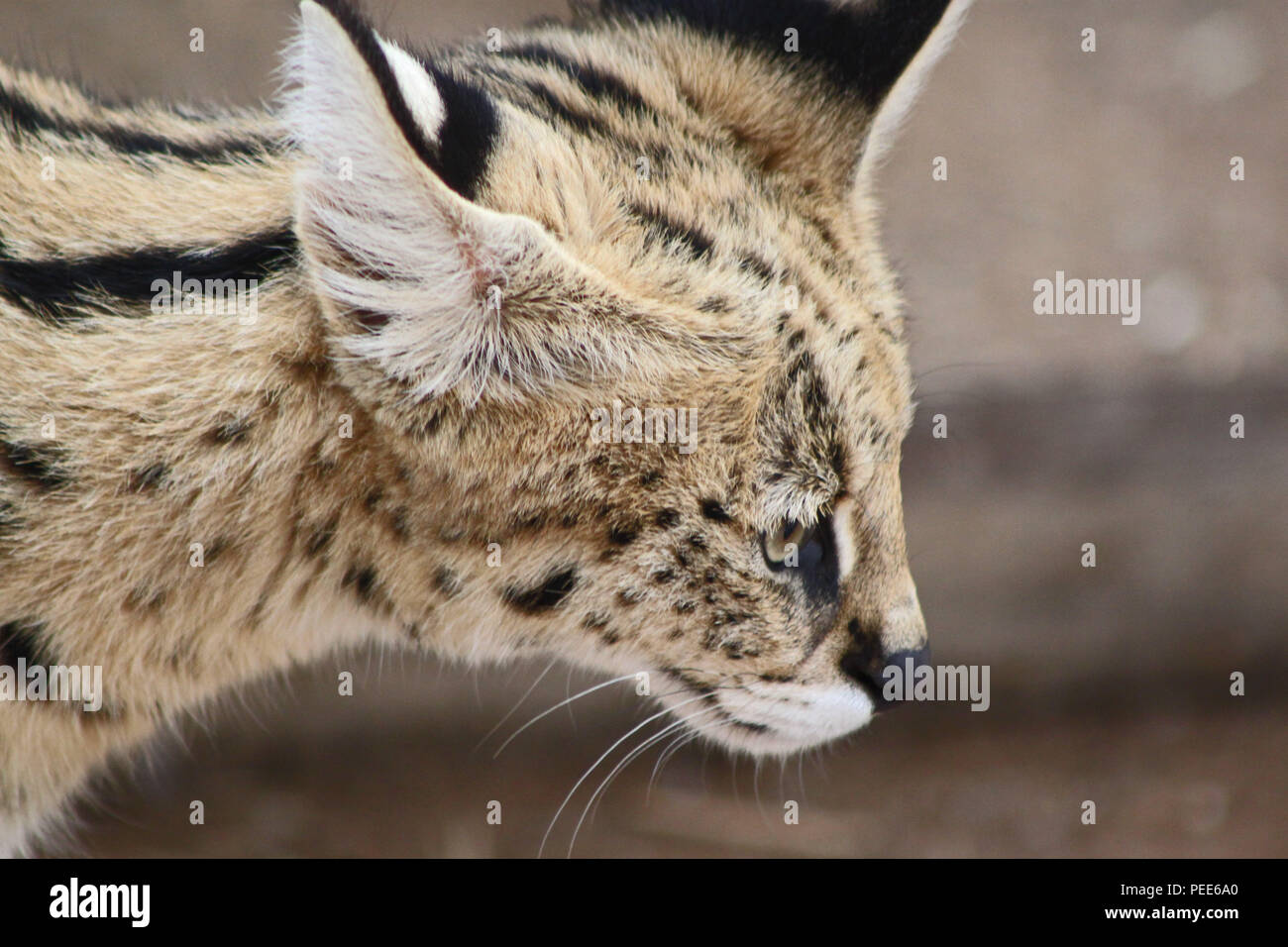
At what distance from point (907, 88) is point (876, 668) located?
1281 mm

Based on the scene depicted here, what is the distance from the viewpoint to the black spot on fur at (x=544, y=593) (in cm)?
240

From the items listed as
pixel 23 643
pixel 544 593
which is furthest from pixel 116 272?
pixel 544 593

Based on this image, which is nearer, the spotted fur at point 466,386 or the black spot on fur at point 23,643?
the spotted fur at point 466,386

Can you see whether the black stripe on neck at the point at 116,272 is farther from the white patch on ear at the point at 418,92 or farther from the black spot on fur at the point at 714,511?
the black spot on fur at the point at 714,511

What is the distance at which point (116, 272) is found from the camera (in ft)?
7.07

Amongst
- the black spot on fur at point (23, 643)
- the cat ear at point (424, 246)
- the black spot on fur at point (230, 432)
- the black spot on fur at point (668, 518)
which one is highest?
the cat ear at point (424, 246)

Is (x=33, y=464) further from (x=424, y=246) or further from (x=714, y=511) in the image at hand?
(x=714, y=511)

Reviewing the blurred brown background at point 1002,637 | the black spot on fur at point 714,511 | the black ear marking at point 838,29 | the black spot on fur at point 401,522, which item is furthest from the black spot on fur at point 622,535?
the blurred brown background at point 1002,637

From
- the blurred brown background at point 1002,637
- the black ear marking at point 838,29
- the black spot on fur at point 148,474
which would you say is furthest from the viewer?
the blurred brown background at point 1002,637

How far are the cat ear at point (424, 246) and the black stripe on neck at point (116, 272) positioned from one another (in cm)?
19

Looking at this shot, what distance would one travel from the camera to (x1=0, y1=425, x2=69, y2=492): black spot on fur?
213cm

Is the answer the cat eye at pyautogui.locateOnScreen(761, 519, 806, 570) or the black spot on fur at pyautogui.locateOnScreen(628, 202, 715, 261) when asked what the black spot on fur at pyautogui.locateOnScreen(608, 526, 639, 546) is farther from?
the black spot on fur at pyautogui.locateOnScreen(628, 202, 715, 261)

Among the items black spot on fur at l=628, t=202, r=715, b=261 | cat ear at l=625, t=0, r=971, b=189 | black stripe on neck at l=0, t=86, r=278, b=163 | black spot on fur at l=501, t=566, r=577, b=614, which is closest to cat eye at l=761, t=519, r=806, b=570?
black spot on fur at l=501, t=566, r=577, b=614
